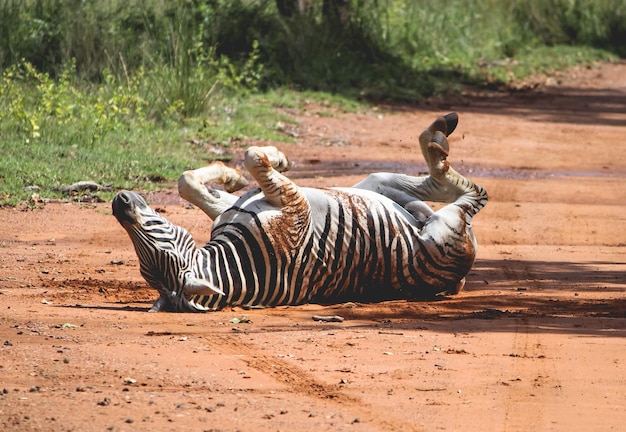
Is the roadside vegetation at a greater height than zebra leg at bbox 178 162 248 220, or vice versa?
zebra leg at bbox 178 162 248 220

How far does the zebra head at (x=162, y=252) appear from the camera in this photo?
6238 mm

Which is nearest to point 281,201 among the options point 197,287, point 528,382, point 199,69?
point 197,287

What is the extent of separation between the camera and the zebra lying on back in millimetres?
6469

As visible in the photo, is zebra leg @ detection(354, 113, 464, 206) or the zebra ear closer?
the zebra ear

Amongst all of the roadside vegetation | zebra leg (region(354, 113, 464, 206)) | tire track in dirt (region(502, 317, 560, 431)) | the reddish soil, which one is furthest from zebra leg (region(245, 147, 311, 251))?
the roadside vegetation

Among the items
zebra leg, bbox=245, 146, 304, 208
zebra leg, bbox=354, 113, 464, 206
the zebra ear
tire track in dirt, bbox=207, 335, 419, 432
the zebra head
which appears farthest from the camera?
zebra leg, bbox=354, 113, 464, 206

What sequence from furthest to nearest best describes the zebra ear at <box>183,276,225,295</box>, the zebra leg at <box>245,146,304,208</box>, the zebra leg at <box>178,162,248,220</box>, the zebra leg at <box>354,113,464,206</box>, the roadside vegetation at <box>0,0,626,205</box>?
1. the roadside vegetation at <box>0,0,626,205</box>
2. the zebra leg at <box>354,113,464,206</box>
3. the zebra leg at <box>178,162,248,220</box>
4. the zebra leg at <box>245,146,304,208</box>
5. the zebra ear at <box>183,276,225,295</box>

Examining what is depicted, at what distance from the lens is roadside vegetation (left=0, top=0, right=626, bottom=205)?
474 inches

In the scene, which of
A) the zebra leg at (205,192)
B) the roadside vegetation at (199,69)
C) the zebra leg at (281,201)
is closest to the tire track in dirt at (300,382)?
the zebra leg at (281,201)

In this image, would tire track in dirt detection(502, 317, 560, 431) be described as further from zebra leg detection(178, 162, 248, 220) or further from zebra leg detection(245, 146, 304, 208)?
zebra leg detection(178, 162, 248, 220)

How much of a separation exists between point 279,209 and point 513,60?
17283mm

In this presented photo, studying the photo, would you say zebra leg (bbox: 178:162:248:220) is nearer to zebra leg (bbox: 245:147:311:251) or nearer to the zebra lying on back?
the zebra lying on back

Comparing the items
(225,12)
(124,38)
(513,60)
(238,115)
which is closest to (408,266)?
(238,115)

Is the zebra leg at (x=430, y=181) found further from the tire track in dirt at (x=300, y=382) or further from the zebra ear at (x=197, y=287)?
the tire track in dirt at (x=300, y=382)
